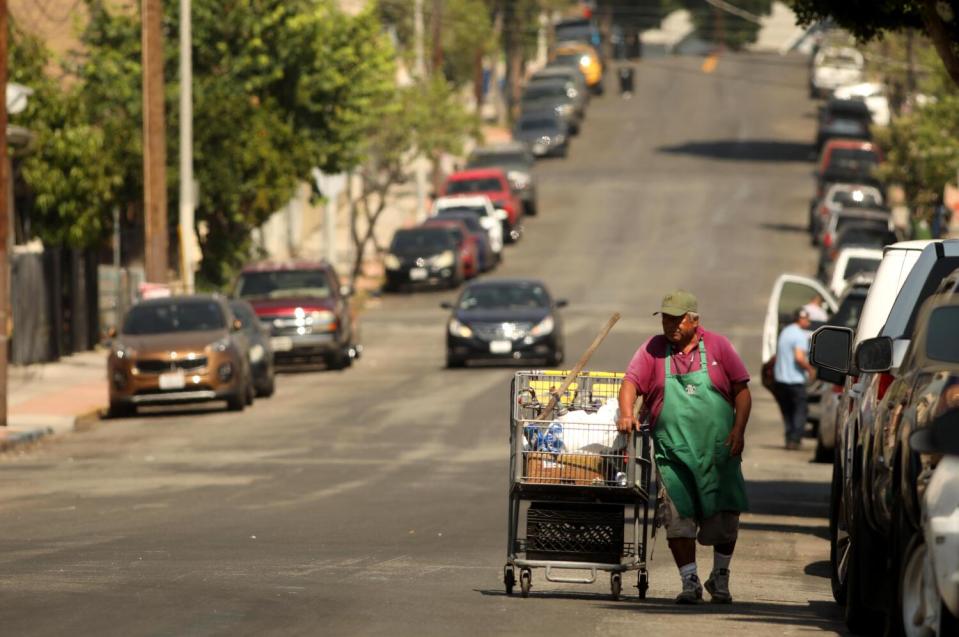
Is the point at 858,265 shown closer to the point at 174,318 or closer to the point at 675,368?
the point at 174,318

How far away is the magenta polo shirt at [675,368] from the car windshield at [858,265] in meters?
23.0

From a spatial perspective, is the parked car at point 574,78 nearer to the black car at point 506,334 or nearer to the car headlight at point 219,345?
the black car at point 506,334

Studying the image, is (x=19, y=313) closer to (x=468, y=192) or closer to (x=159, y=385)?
(x=159, y=385)

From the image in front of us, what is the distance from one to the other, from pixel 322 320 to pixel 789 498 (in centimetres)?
1672

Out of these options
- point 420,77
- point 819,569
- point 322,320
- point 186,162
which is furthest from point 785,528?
point 420,77

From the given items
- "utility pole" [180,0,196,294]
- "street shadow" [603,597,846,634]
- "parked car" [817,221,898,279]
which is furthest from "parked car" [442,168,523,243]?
"street shadow" [603,597,846,634]

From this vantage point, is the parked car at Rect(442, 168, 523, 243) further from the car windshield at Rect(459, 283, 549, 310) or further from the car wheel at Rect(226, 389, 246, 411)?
the car wheel at Rect(226, 389, 246, 411)

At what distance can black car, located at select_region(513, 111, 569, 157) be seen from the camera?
81000 millimetres

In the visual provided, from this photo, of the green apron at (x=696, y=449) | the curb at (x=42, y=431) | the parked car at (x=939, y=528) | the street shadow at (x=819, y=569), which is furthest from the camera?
the curb at (x=42, y=431)

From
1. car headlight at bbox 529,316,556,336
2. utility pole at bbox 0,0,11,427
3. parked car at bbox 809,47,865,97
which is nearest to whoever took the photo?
utility pole at bbox 0,0,11,427

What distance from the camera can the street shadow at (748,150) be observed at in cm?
8131

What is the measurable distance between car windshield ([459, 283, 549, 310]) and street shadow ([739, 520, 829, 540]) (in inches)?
727

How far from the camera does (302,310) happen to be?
35375 mm

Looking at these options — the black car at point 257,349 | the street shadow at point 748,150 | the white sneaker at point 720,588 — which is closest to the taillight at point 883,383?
the white sneaker at point 720,588
